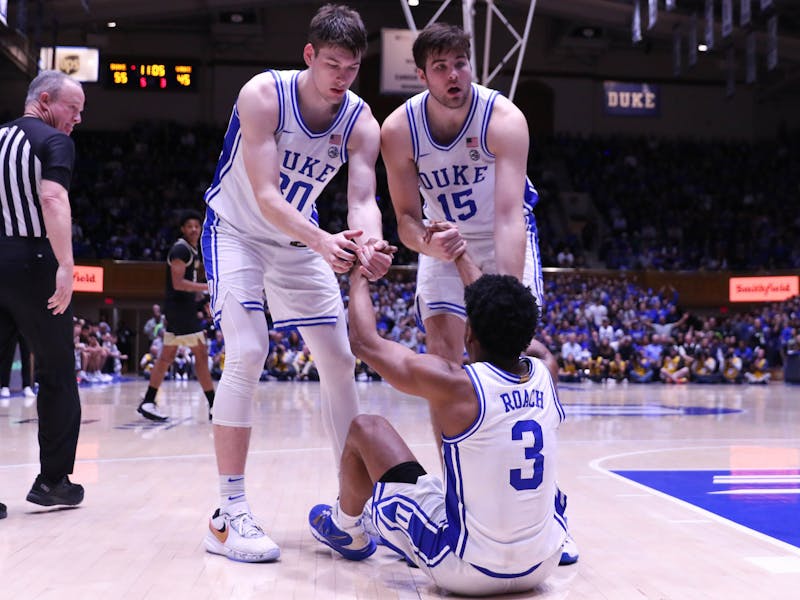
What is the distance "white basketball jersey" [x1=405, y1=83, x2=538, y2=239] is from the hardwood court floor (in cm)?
145

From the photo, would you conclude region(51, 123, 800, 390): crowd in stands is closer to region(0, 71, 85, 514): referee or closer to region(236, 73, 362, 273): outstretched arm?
region(0, 71, 85, 514): referee

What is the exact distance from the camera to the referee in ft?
13.8

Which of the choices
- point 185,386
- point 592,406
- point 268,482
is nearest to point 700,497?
point 268,482

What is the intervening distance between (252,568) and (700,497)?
8.60 ft

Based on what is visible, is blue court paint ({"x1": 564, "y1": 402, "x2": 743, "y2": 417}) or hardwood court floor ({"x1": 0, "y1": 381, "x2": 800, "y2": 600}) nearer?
hardwood court floor ({"x1": 0, "y1": 381, "x2": 800, "y2": 600})

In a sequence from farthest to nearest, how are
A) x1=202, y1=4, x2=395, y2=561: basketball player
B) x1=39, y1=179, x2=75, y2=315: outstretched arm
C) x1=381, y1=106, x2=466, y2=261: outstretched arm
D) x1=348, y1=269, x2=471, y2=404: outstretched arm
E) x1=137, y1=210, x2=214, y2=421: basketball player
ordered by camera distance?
x1=137, y1=210, x2=214, y2=421: basketball player < x1=39, y1=179, x2=75, y2=315: outstretched arm < x1=381, y1=106, x2=466, y2=261: outstretched arm < x1=202, y1=4, x2=395, y2=561: basketball player < x1=348, y1=269, x2=471, y2=404: outstretched arm

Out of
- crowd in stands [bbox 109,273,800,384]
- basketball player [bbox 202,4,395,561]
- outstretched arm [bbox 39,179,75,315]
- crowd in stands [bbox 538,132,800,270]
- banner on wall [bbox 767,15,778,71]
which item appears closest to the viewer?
basketball player [bbox 202,4,395,561]

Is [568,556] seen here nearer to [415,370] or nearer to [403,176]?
[415,370]

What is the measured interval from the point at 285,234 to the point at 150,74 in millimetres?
25673

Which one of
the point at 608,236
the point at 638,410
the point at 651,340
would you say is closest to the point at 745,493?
the point at 638,410

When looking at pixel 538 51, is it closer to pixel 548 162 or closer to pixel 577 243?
pixel 548 162

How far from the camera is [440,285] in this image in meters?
4.12

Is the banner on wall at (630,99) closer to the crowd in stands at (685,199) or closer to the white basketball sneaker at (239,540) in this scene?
the crowd in stands at (685,199)

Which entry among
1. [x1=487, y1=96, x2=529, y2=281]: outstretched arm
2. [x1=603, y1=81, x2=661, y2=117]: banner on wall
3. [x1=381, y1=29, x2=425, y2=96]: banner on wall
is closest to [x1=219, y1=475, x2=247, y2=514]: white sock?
[x1=487, y1=96, x2=529, y2=281]: outstretched arm
